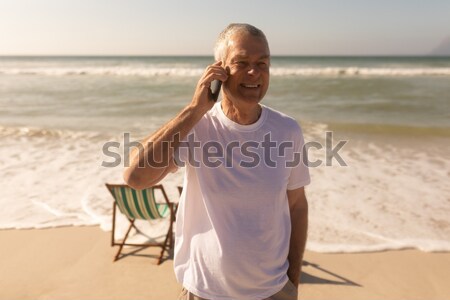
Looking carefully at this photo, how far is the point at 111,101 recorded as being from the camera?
18.6m

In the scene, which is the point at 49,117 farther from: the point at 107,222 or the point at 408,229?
the point at 408,229

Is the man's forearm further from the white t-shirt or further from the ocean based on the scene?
the ocean

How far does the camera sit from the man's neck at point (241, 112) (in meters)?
1.90

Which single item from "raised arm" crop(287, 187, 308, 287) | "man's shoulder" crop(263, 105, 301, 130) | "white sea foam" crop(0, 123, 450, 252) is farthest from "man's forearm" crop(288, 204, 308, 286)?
"white sea foam" crop(0, 123, 450, 252)

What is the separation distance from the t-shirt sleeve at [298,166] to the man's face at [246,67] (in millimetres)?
296

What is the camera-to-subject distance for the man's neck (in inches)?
74.8

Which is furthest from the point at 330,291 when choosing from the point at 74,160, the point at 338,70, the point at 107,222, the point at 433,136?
the point at 338,70

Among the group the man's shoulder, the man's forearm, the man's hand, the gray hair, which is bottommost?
the man's forearm

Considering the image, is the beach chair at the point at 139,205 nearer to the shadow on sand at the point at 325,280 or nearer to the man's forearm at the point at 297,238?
the shadow on sand at the point at 325,280

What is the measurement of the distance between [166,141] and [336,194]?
537 cm

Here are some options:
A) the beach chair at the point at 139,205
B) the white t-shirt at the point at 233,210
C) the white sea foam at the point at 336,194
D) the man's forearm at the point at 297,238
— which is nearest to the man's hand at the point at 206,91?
the white t-shirt at the point at 233,210

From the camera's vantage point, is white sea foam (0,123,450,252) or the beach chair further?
white sea foam (0,123,450,252)

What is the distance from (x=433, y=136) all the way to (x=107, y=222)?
924 cm

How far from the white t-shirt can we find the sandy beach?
231cm
